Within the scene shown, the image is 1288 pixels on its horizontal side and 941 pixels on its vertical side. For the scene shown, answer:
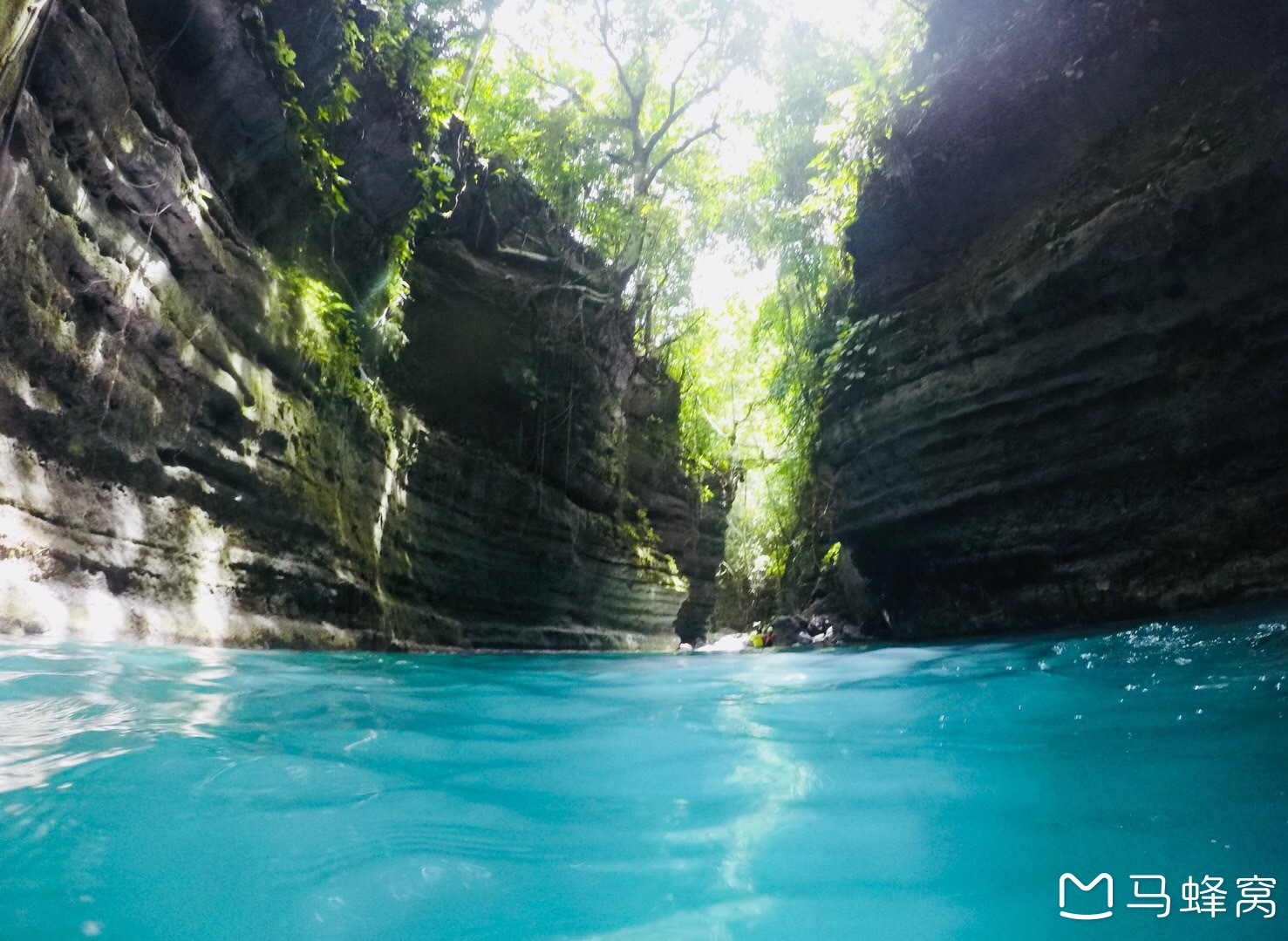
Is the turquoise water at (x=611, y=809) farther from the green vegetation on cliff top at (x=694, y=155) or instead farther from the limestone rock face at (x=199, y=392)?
the green vegetation on cliff top at (x=694, y=155)

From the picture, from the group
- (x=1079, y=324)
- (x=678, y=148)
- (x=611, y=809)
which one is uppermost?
(x=678, y=148)

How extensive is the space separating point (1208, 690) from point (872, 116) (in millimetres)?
8377

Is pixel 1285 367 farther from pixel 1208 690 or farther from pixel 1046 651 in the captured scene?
pixel 1208 690

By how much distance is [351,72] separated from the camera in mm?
7770

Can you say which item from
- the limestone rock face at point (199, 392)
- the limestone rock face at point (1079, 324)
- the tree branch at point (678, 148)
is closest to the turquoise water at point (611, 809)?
the limestone rock face at point (199, 392)

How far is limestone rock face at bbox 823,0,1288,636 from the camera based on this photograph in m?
6.75

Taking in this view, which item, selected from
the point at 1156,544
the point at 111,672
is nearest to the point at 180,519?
the point at 111,672
